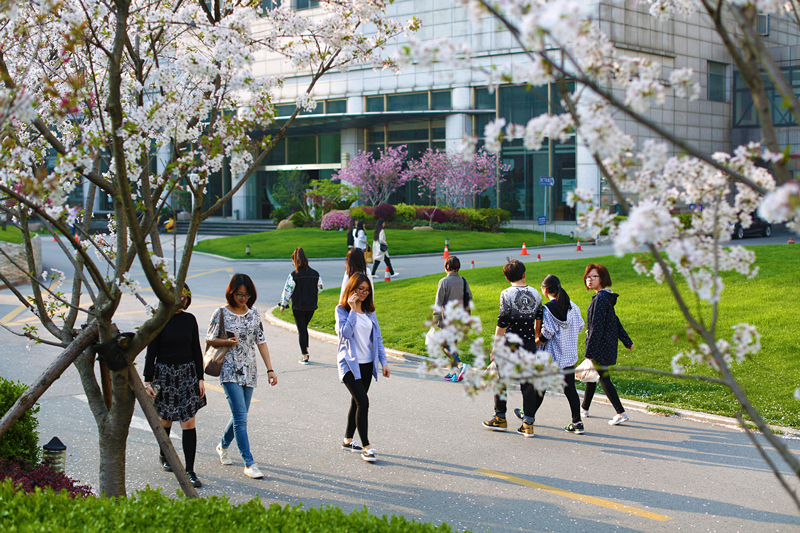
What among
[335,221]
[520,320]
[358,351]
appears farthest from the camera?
[335,221]

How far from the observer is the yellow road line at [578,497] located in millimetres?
5828

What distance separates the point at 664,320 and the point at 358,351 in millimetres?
7169

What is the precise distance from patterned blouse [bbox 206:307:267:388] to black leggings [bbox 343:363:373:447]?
97 centimetres

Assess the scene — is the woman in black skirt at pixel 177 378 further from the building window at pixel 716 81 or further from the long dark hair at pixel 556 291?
the building window at pixel 716 81

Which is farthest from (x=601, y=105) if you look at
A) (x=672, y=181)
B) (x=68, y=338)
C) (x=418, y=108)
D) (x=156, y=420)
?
(x=418, y=108)

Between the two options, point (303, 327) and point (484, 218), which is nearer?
point (303, 327)

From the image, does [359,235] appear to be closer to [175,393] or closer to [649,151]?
[175,393]

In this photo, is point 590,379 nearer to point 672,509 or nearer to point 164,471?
point 672,509

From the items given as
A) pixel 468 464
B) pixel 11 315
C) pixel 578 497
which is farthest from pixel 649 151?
pixel 11 315

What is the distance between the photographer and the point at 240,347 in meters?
7.19

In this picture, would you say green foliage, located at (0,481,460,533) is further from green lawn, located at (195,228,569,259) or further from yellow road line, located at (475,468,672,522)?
green lawn, located at (195,228,569,259)

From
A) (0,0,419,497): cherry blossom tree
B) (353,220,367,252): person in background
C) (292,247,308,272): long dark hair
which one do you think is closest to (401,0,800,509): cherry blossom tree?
(0,0,419,497): cherry blossom tree

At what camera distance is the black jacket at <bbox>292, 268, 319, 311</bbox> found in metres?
12.1

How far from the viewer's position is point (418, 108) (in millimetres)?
48375
